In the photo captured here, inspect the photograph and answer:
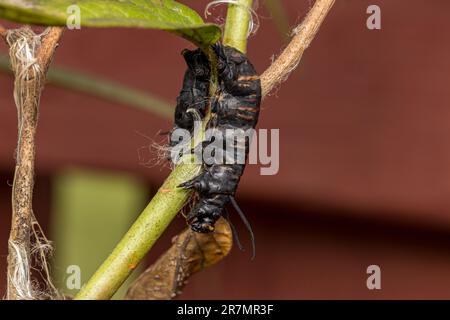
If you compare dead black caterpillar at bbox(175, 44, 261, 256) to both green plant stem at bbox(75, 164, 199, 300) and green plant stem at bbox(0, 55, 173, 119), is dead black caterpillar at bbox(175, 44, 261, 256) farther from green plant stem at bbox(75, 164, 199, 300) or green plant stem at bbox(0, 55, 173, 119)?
green plant stem at bbox(0, 55, 173, 119)

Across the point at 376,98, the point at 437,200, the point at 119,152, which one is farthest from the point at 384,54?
the point at 119,152

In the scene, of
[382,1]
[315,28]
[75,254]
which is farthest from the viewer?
[75,254]

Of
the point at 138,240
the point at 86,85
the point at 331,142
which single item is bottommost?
the point at 138,240

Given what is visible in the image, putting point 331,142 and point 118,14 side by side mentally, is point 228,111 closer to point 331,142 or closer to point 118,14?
point 118,14

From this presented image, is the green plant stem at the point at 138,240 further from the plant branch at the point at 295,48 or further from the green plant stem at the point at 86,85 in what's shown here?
the green plant stem at the point at 86,85

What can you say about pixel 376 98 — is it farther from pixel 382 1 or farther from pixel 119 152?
pixel 119 152

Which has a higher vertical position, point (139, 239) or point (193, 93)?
point (193, 93)

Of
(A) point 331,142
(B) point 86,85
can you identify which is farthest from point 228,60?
(A) point 331,142
